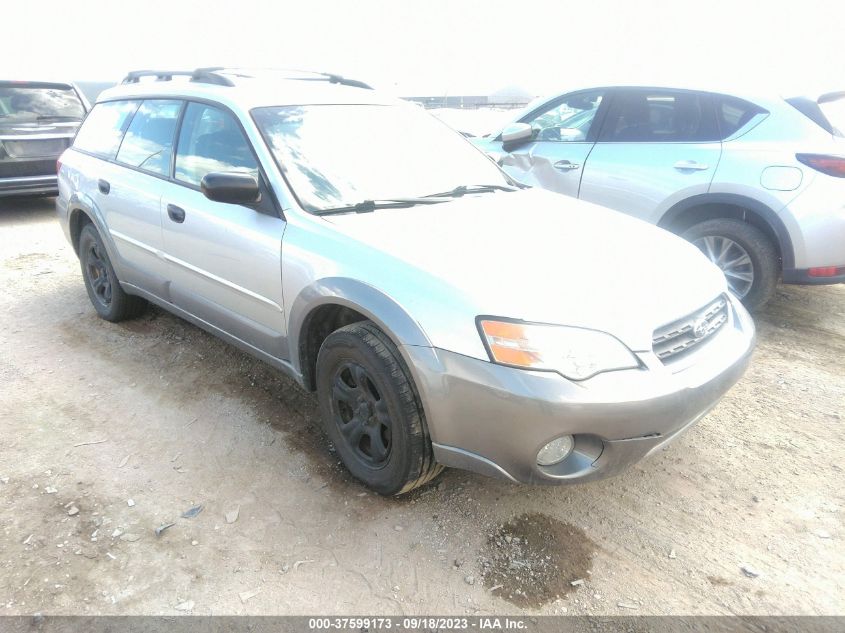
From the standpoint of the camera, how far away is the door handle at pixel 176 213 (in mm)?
3273

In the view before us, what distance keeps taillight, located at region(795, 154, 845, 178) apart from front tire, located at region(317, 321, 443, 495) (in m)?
3.27

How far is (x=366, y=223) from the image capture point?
2590mm

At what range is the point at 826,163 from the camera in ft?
12.7

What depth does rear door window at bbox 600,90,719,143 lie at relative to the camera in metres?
4.41

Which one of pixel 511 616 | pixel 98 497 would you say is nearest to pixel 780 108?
pixel 511 616

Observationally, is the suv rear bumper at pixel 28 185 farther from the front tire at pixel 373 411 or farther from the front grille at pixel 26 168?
the front tire at pixel 373 411

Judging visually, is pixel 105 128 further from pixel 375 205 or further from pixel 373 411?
pixel 373 411

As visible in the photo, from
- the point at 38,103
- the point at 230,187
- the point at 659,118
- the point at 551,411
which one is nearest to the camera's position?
the point at 551,411

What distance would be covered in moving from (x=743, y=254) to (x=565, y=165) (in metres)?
1.51

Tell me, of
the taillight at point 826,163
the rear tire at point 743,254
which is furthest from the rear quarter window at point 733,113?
the rear tire at point 743,254

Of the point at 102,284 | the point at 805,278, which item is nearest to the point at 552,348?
the point at 805,278

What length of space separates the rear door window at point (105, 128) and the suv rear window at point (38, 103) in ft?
12.7

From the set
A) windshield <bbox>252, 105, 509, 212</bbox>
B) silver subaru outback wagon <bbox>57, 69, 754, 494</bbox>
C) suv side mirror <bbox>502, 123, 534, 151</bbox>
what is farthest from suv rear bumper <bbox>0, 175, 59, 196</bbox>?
windshield <bbox>252, 105, 509, 212</bbox>

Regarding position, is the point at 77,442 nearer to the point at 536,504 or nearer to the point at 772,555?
the point at 536,504
